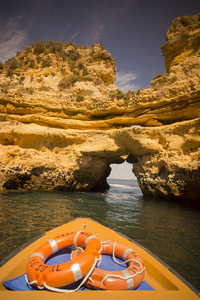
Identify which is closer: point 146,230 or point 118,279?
point 118,279

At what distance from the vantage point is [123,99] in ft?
37.3

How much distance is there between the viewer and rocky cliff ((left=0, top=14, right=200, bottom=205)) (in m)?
9.09

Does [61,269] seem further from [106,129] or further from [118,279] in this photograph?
[106,129]

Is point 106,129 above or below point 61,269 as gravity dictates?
above

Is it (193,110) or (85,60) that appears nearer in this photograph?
(193,110)

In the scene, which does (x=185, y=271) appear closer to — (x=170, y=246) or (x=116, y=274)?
(x=170, y=246)

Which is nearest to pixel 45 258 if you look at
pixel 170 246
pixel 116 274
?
pixel 116 274

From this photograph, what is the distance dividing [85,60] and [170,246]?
68.1 ft

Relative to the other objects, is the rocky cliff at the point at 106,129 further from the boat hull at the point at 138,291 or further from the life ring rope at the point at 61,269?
the life ring rope at the point at 61,269

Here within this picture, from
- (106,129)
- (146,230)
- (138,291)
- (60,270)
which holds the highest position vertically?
(106,129)

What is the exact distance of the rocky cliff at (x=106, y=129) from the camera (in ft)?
29.8

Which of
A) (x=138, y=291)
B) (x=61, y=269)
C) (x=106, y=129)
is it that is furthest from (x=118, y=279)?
(x=106, y=129)

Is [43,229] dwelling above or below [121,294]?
below

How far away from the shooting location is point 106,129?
12234 millimetres
